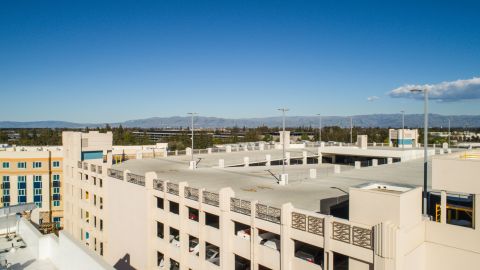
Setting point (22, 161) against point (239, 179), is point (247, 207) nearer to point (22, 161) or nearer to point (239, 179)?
point (239, 179)

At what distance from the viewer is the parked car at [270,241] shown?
69.3 feet

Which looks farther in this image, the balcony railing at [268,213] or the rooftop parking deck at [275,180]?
the rooftop parking deck at [275,180]

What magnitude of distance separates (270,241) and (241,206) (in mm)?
2736

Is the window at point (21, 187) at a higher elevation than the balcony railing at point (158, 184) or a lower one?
lower

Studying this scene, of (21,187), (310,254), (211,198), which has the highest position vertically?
(211,198)

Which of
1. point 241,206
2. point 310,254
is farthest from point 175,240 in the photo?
point 310,254

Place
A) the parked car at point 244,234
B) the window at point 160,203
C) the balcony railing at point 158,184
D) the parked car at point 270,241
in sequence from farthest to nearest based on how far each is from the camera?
1. the window at point 160,203
2. the balcony railing at point 158,184
3. the parked car at point 244,234
4. the parked car at point 270,241

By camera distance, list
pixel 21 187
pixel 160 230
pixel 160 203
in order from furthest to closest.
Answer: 1. pixel 21 187
2. pixel 160 203
3. pixel 160 230

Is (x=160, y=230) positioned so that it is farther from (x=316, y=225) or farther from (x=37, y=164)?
(x=37, y=164)

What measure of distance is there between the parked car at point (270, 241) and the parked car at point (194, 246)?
634 centimetres

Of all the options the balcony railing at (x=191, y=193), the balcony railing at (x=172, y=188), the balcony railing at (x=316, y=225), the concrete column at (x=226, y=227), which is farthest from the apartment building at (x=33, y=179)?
the balcony railing at (x=316, y=225)

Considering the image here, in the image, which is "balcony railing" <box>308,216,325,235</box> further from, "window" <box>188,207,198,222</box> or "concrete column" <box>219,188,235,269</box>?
"window" <box>188,207,198,222</box>

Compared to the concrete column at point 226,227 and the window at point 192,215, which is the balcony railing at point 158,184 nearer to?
the window at point 192,215

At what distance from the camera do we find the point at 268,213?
20484 millimetres
